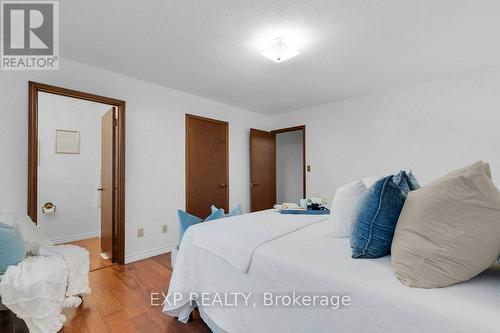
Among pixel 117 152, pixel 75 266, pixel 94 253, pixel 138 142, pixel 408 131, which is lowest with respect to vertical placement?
pixel 94 253

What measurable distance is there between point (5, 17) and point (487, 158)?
496 cm

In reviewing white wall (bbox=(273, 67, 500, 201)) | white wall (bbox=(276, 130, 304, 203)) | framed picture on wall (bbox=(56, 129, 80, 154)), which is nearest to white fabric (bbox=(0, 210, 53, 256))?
framed picture on wall (bbox=(56, 129, 80, 154))

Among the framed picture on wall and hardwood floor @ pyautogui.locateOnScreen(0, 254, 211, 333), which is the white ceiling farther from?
hardwood floor @ pyautogui.locateOnScreen(0, 254, 211, 333)

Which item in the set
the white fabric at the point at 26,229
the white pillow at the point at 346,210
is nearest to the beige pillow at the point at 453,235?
the white pillow at the point at 346,210

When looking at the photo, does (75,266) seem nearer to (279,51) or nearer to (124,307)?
(124,307)

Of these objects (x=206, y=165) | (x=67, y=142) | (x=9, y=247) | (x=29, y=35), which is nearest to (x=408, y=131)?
(x=206, y=165)

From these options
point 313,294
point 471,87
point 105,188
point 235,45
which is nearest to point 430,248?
point 313,294

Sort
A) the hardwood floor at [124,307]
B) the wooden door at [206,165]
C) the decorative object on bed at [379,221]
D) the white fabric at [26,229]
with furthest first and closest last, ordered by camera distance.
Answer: the wooden door at [206,165] → the white fabric at [26,229] → the hardwood floor at [124,307] → the decorative object on bed at [379,221]

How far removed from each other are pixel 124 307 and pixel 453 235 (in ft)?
7.50

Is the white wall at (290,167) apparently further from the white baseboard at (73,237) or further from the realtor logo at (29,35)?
the realtor logo at (29,35)

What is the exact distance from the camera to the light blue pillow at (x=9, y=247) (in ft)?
4.83

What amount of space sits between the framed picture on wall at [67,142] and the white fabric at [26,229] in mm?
2325

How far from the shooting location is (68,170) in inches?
152

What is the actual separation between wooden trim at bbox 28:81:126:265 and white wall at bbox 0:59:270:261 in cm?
6
